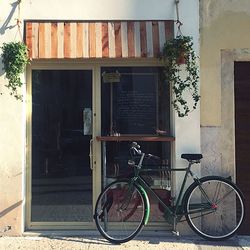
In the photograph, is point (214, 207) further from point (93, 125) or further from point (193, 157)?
point (93, 125)

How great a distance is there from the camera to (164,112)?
275 inches

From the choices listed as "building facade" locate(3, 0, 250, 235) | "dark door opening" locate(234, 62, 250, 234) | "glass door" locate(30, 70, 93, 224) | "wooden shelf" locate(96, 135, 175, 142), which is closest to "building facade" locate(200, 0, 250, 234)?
"building facade" locate(3, 0, 250, 235)

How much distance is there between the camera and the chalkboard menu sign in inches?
274

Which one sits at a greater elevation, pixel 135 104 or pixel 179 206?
pixel 135 104

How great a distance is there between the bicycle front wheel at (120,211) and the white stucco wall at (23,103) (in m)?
0.76

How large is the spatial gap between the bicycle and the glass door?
0.45m

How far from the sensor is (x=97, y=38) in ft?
22.0

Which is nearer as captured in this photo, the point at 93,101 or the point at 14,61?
the point at 14,61

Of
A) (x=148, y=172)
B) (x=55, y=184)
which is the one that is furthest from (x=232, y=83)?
(x=55, y=184)

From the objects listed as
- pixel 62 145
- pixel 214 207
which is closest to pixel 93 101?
pixel 62 145

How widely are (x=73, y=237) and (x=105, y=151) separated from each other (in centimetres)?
123

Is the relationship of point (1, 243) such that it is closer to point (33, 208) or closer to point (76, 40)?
point (33, 208)

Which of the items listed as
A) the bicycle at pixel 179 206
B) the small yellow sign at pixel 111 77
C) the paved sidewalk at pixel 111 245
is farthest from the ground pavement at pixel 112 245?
the small yellow sign at pixel 111 77

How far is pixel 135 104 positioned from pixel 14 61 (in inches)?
68.1
